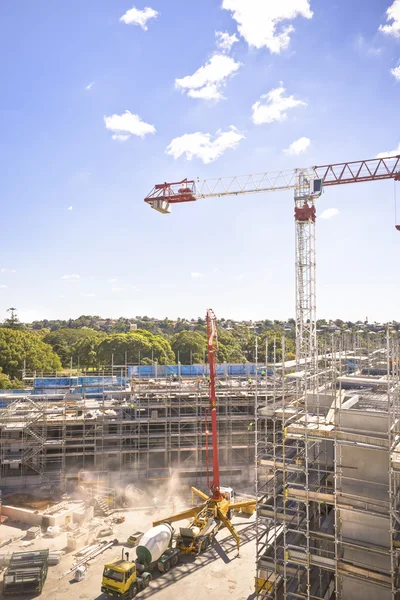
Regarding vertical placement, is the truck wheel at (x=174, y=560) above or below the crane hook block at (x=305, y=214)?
below

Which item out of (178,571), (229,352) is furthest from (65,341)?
(178,571)

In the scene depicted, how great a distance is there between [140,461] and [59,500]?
5.49 meters

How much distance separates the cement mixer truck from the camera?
1585 centimetres

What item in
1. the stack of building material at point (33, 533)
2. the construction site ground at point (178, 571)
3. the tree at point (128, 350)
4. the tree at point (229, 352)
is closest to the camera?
the construction site ground at point (178, 571)

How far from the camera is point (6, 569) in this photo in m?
17.0

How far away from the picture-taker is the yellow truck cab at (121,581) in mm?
15742

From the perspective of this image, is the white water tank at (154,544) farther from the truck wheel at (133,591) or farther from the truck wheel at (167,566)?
the truck wheel at (133,591)

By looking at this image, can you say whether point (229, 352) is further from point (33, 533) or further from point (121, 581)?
point (121, 581)

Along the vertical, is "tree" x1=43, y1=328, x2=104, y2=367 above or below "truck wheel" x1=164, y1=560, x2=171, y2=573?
above

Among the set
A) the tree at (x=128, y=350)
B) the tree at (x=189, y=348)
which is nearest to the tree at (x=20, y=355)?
the tree at (x=128, y=350)

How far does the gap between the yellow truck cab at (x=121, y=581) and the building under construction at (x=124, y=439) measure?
398 inches

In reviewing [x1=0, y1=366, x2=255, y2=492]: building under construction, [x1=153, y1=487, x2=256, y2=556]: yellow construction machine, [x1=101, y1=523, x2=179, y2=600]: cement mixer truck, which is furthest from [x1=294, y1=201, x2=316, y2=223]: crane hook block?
[x1=101, y1=523, x2=179, y2=600]: cement mixer truck

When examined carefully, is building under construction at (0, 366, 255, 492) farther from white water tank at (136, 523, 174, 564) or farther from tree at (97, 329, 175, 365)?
tree at (97, 329, 175, 365)

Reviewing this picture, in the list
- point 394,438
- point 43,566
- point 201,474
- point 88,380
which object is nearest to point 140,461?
point 201,474
